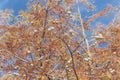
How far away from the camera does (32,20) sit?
7.64 meters

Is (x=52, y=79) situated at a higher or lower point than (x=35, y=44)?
lower

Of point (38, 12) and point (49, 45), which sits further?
point (38, 12)

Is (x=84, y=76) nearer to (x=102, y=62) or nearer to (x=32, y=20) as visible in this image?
(x=102, y=62)

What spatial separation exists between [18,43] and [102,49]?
2.07 metres

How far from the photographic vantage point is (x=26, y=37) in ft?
23.9

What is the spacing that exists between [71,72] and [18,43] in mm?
2892

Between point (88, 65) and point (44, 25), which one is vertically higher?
point (44, 25)

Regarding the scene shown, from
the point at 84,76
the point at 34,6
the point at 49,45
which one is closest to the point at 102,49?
the point at 49,45

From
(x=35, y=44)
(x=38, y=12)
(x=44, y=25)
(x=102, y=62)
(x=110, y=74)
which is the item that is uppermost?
(x=38, y=12)

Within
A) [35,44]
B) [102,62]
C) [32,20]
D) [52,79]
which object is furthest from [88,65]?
[32,20]

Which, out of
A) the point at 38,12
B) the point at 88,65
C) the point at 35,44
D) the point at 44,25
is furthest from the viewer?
the point at 38,12

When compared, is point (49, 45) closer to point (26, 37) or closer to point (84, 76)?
point (26, 37)

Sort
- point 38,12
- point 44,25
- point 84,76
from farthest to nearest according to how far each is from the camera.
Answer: point 38,12 < point 44,25 < point 84,76

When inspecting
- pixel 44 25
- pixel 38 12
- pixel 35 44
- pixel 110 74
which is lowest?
pixel 110 74
